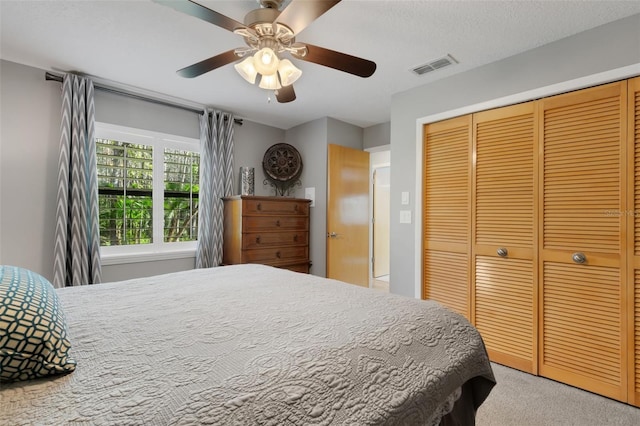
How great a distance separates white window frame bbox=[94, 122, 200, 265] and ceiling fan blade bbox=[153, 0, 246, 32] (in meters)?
2.22

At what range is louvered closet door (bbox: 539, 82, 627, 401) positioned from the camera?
74.9 inches

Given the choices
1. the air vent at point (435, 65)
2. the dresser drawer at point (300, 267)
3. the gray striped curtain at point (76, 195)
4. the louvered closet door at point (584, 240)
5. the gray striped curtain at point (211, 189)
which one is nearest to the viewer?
the louvered closet door at point (584, 240)

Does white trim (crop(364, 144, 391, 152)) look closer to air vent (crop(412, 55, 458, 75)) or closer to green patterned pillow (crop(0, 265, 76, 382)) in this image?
air vent (crop(412, 55, 458, 75))

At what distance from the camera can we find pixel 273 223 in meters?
3.58

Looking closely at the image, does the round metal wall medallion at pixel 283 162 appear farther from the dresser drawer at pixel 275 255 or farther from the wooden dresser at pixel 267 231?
the dresser drawer at pixel 275 255

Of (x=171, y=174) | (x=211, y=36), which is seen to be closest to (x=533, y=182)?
(x=211, y=36)

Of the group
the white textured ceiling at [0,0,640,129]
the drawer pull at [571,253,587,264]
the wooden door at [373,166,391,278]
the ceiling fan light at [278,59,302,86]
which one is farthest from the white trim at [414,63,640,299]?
the wooden door at [373,166,391,278]

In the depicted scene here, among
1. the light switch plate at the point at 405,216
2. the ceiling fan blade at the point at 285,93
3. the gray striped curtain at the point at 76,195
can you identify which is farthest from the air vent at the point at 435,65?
the gray striped curtain at the point at 76,195

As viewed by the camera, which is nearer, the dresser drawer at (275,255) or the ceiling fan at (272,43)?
the ceiling fan at (272,43)

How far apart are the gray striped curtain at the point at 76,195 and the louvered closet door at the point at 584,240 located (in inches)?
150

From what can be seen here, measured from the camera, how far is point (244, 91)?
3064 mm

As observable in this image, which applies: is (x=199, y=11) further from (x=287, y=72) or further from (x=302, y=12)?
Result: (x=287, y=72)

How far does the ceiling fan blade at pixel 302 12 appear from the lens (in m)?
1.25

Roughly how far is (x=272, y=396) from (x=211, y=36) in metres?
2.30
